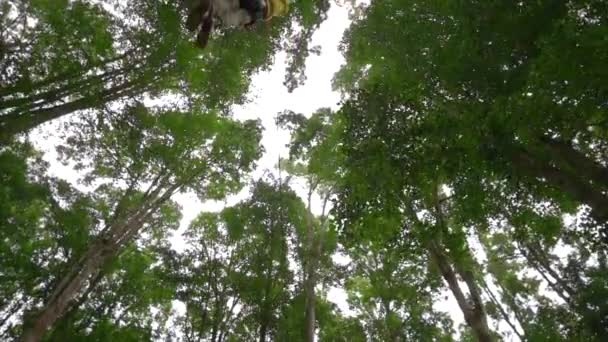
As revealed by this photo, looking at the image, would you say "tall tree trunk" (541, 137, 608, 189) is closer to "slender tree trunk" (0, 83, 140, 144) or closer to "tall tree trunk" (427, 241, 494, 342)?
"tall tree trunk" (427, 241, 494, 342)

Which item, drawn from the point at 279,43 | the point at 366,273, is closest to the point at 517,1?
the point at 279,43

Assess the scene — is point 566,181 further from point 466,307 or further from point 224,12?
point 224,12

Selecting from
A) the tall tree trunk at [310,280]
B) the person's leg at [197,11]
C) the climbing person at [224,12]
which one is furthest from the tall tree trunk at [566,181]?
the tall tree trunk at [310,280]

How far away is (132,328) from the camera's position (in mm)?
11602

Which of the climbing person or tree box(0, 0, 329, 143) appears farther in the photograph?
tree box(0, 0, 329, 143)

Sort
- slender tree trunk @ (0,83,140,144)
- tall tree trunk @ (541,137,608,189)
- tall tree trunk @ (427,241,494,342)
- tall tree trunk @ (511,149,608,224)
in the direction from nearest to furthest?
1. tall tree trunk @ (511,149,608,224)
2. tall tree trunk @ (541,137,608,189)
3. tall tree trunk @ (427,241,494,342)
4. slender tree trunk @ (0,83,140,144)

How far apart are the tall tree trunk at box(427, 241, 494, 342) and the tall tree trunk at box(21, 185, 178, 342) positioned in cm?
787

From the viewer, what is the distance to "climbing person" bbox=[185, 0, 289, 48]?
3906mm

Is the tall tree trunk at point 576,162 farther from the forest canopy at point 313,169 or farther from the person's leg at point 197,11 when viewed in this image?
the person's leg at point 197,11

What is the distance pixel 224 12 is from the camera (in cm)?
418

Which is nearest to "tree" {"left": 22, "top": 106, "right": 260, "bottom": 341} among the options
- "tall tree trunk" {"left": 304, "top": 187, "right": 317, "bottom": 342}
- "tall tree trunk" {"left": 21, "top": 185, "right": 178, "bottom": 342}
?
"tall tree trunk" {"left": 21, "top": 185, "right": 178, "bottom": 342}

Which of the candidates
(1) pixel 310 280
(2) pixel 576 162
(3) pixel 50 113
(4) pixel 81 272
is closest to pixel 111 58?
(3) pixel 50 113

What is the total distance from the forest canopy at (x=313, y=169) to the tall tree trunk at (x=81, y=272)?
50mm

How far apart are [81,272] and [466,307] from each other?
859 cm
